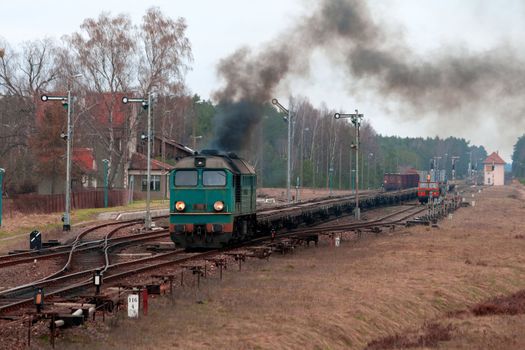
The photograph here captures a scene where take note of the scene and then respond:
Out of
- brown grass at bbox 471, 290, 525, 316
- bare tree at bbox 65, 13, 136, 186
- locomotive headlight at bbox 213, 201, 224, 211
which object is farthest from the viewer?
bare tree at bbox 65, 13, 136, 186

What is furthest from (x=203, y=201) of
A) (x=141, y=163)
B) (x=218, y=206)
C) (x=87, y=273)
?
(x=141, y=163)

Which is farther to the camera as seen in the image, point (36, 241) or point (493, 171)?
point (493, 171)

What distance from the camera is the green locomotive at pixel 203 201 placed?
2653 cm

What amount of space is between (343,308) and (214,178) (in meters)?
11.1

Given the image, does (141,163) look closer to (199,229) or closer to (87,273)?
(199,229)

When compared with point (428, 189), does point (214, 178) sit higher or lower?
higher

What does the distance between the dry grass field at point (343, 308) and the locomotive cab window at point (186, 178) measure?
4.32 meters

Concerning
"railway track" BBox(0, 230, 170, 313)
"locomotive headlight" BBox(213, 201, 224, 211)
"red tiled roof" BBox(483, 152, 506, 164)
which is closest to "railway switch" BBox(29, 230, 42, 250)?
"railway track" BBox(0, 230, 170, 313)

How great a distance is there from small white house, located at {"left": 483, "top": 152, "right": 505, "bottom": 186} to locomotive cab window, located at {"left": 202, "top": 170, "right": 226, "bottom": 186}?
533 feet

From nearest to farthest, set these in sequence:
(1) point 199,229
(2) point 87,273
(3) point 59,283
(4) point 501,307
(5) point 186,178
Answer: (4) point 501,307 → (3) point 59,283 → (2) point 87,273 → (1) point 199,229 → (5) point 186,178

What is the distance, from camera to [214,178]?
26.8 m

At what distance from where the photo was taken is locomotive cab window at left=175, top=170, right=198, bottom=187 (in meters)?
27.0

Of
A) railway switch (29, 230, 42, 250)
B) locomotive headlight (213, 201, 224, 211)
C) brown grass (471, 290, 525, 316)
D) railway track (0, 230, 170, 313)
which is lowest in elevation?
brown grass (471, 290, 525, 316)

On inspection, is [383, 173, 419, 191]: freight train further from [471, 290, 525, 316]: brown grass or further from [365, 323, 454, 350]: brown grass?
[365, 323, 454, 350]: brown grass
